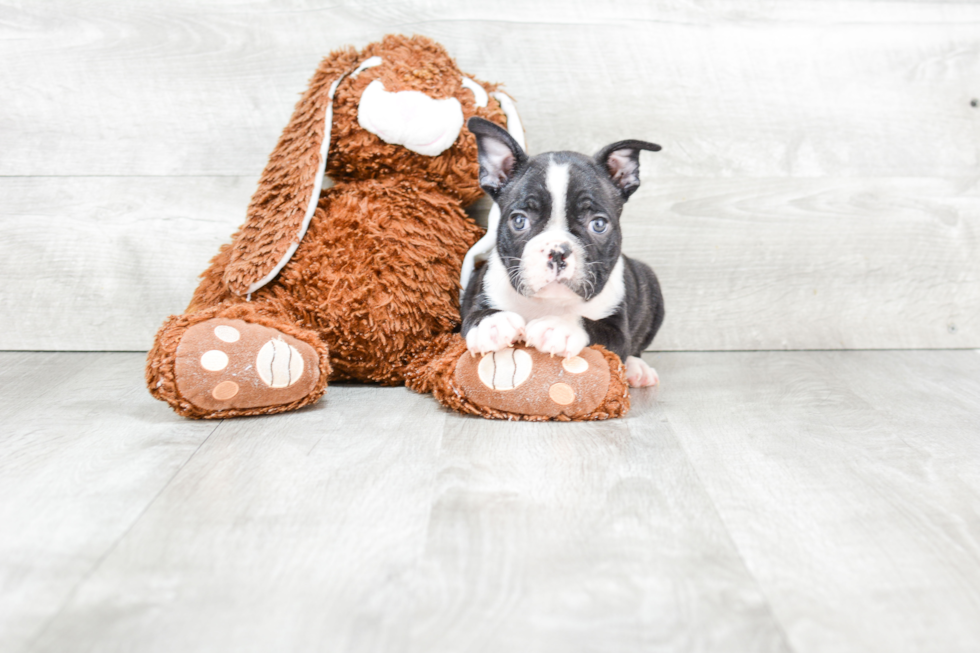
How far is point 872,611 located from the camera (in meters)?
1.04

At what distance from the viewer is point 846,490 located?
1434mm

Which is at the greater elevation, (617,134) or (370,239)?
(617,134)

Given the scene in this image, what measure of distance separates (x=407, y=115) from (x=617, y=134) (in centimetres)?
80

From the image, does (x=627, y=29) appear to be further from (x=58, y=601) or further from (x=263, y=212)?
(x=58, y=601)

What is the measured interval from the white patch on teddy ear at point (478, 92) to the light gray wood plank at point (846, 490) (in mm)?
908

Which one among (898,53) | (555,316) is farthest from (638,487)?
(898,53)

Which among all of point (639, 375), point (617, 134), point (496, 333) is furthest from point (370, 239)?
point (617, 134)

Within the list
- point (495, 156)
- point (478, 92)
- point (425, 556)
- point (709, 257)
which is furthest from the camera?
point (709, 257)

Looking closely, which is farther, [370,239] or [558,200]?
[370,239]

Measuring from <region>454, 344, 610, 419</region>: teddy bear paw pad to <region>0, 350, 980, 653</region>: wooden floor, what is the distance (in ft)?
0.16

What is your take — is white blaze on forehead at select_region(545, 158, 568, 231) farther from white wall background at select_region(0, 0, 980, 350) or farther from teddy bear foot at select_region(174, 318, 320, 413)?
white wall background at select_region(0, 0, 980, 350)

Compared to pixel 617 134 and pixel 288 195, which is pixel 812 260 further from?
pixel 288 195

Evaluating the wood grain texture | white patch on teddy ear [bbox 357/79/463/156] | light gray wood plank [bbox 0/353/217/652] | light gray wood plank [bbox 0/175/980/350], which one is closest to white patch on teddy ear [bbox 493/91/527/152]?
white patch on teddy ear [bbox 357/79/463/156]

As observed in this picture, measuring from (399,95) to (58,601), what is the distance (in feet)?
4.62
